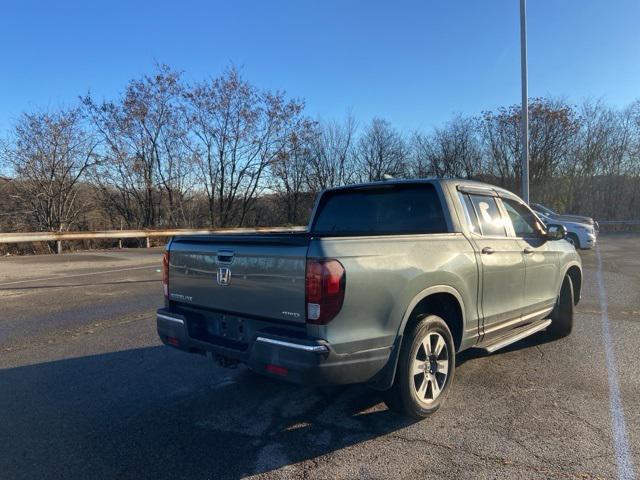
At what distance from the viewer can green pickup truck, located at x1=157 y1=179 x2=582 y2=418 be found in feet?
10.2

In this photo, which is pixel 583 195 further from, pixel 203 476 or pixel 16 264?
pixel 203 476

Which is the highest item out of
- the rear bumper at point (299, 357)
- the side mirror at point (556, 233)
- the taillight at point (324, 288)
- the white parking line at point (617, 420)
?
the side mirror at point (556, 233)

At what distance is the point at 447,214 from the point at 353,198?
1.11 metres

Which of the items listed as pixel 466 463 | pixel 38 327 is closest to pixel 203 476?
pixel 466 463

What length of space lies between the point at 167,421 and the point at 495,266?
3208mm

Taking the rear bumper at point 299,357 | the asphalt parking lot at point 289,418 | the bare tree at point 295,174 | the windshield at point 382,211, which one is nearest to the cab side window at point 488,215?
the windshield at point 382,211

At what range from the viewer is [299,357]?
306 centimetres

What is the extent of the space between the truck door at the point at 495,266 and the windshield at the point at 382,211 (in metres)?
0.36

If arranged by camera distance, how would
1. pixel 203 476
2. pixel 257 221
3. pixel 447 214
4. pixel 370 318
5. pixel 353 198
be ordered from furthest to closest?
pixel 257 221 < pixel 353 198 < pixel 447 214 < pixel 370 318 < pixel 203 476

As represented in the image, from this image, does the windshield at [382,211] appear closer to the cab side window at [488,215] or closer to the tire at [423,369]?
the cab side window at [488,215]

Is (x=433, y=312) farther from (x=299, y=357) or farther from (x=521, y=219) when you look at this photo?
(x=521, y=219)

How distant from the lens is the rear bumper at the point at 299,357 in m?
3.05

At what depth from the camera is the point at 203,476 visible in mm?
2943

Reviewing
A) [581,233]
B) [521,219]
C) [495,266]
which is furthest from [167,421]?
[581,233]
